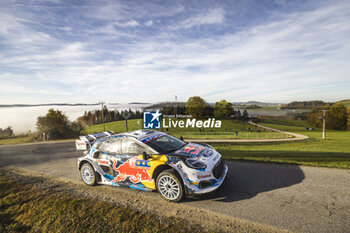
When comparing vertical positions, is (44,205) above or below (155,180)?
below

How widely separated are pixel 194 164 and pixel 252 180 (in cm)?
246

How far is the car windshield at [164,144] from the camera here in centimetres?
497

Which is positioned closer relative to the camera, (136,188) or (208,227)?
(208,227)

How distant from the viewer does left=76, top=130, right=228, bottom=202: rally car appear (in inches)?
168

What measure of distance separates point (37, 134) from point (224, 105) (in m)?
75.7

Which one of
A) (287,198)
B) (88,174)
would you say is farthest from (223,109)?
(88,174)

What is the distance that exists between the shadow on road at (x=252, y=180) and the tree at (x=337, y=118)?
77.7 meters

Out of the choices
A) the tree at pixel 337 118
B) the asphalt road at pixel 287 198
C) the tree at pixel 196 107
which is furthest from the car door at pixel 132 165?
the tree at pixel 337 118

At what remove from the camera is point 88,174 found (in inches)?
229

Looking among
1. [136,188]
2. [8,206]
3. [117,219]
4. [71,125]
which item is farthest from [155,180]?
[71,125]

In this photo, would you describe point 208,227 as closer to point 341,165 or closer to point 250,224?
point 250,224

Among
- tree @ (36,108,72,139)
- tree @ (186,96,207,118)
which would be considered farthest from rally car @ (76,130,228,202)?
tree @ (186,96,207,118)

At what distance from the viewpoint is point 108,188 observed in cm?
548

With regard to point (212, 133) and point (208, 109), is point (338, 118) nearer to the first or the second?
point (208, 109)
